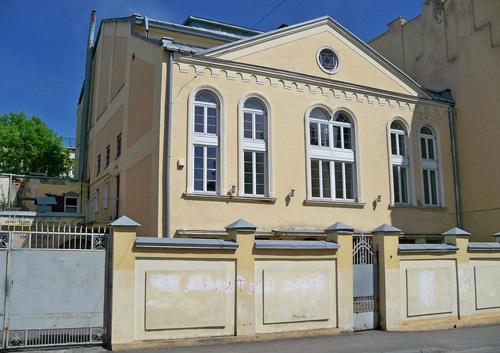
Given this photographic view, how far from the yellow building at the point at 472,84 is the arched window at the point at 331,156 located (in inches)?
230

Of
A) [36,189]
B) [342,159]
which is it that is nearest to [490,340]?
[342,159]

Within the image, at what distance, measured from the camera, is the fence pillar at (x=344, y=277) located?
12367mm

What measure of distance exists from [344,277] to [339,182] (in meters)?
7.41

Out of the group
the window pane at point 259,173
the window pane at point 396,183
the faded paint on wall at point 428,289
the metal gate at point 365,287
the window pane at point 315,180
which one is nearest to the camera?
the metal gate at point 365,287

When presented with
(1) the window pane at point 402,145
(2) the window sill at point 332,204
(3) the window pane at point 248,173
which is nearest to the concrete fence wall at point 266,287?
(2) the window sill at point 332,204

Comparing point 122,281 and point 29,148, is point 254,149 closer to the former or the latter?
point 122,281

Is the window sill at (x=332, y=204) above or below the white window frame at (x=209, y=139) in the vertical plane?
below

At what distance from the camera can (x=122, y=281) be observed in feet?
32.9

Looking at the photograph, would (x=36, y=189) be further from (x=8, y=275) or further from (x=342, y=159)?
(x=8, y=275)

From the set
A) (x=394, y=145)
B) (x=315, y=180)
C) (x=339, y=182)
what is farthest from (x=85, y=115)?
(x=394, y=145)

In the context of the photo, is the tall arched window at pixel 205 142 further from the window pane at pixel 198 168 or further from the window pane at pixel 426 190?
the window pane at pixel 426 190

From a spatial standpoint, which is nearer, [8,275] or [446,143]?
[8,275]

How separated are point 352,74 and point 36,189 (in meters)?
19.1

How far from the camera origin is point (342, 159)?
63.9 ft
